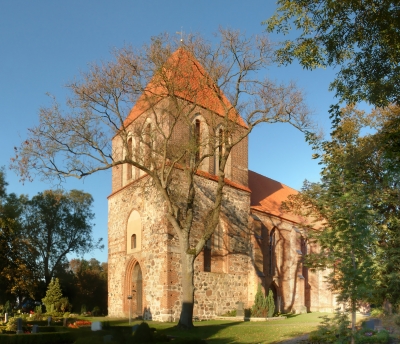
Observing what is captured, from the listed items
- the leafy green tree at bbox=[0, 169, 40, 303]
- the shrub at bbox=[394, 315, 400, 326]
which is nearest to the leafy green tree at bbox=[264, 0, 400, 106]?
the shrub at bbox=[394, 315, 400, 326]

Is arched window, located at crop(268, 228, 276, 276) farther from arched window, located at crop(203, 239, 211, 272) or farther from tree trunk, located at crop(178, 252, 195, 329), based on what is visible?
tree trunk, located at crop(178, 252, 195, 329)

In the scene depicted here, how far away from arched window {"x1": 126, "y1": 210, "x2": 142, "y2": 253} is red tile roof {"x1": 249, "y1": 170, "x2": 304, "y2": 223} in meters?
7.42

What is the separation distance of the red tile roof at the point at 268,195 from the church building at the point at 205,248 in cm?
A: 15

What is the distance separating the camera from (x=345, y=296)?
1173cm

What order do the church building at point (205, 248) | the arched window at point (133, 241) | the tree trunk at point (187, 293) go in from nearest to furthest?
the tree trunk at point (187, 293) < the church building at point (205, 248) < the arched window at point (133, 241)

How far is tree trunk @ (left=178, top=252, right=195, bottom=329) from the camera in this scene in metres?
19.4

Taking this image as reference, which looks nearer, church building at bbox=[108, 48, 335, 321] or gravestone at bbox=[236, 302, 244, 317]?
church building at bbox=[108, 48, 335, 321]

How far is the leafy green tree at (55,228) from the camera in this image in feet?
160

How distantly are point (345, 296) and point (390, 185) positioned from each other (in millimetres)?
11053

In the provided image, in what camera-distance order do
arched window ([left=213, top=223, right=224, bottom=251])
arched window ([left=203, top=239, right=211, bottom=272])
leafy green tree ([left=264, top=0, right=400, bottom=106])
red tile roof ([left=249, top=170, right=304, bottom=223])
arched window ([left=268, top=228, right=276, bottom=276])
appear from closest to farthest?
leafy green tree ([left=264, top=0, right=400, bottom=106]), arched window ([left=203, top=239, right=211, bottom=272]), arched window ([left=213, top=223, right=224, bottom=251]), arched window ([left=268, top=228, right=276, bottom=276]), red tile roof ([left=249, top=170, right=304, bottom=223])

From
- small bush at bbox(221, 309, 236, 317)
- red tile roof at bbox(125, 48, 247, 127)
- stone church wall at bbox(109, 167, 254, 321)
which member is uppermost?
red tile roof at bbox(125, 48, 247, 127)

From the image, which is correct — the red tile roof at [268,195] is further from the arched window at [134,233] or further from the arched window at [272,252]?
the arched window at [134,233]

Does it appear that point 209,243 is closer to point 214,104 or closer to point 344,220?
point 214,104

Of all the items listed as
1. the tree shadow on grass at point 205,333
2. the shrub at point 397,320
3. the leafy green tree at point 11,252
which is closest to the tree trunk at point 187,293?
the tree shadow on grass at point 205,333
